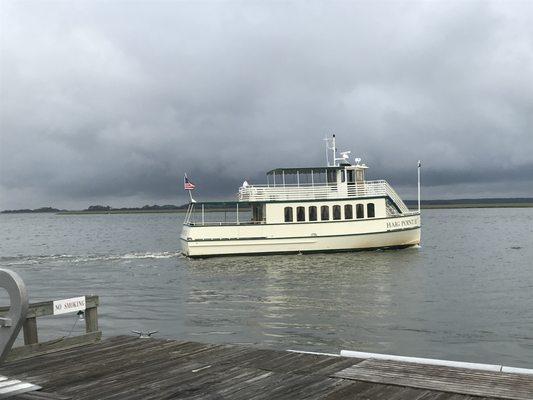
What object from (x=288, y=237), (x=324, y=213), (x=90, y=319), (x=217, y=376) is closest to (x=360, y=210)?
(x=324, y=213)

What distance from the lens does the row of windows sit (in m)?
33.1

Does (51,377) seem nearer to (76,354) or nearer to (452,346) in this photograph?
(76,354)

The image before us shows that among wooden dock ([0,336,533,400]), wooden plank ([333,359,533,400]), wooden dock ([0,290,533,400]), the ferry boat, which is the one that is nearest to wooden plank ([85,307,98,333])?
wooden dock ([0,290,533,400])

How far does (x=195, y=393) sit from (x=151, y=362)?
1596mm

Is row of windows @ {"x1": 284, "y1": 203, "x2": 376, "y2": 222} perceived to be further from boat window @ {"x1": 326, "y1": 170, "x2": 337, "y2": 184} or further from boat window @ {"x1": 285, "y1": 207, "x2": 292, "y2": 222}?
boat window @ {"x1": 326, "y1": 170, "x2": 337, "y2": 184}

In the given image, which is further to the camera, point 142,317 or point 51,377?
point 142,317

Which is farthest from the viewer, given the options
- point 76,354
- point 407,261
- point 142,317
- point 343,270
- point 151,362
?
point 407,261

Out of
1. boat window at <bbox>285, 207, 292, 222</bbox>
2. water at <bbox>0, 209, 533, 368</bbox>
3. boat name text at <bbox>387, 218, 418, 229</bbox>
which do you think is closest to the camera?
water at <bbox>0, 209, 533, 368</bbox>

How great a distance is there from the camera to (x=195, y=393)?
6059 millimetres

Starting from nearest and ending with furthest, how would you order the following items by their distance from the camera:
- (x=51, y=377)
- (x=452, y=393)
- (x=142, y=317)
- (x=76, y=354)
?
1. (x=452, y=393)
2. (x=51, y=377)
3. (x=76, y=354)
4. (x=142, y=317)

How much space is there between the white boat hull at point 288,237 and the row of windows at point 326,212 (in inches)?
21.5

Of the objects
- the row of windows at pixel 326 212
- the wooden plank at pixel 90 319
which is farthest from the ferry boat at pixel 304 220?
the wooden plank at pixel 90 319

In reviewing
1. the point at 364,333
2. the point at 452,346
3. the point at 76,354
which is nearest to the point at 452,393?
the point at 76,354

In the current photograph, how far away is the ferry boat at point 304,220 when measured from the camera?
3241 centimetres
